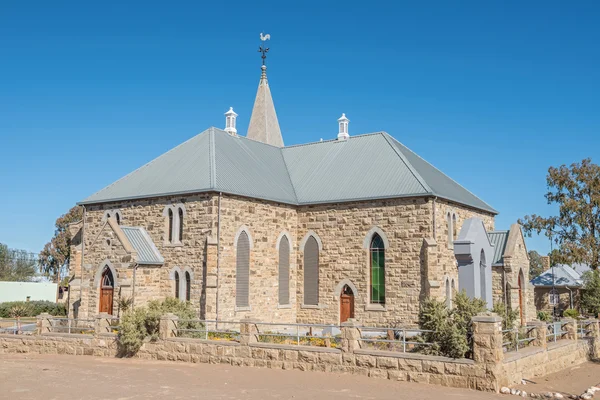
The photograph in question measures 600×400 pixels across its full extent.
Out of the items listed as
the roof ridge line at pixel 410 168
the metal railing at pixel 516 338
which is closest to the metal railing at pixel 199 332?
the metal railing at pixel 516 338

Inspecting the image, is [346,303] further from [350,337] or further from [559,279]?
[559,279]

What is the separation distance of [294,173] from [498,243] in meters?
10.8

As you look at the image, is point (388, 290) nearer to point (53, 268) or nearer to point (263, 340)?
point (263, 340)

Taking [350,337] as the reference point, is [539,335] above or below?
below

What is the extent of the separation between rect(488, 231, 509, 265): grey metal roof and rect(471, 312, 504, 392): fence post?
15.0 metres

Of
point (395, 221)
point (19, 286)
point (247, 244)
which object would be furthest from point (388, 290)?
point (19, 286)

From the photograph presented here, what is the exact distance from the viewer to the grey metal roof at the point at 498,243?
29836 mm

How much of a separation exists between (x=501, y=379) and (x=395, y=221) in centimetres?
1219

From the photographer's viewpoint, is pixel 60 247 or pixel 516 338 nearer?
pixel 516 338

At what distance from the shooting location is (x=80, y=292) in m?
26.9

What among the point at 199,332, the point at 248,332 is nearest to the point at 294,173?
the point at 199,332

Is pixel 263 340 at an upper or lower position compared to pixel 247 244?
lower

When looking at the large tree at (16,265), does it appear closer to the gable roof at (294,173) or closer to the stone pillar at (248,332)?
the gable roof at (294,173)

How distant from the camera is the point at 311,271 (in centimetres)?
2916
